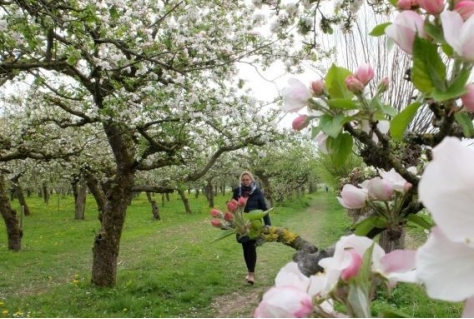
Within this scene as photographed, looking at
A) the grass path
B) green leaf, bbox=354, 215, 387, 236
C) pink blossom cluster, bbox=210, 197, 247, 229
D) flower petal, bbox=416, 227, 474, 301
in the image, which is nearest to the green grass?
the grass path

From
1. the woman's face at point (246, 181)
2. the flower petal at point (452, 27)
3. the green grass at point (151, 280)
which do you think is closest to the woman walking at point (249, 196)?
the woman's face at point (246, 181)

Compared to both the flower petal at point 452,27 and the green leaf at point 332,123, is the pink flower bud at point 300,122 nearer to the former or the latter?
the green leaf at point 332,123

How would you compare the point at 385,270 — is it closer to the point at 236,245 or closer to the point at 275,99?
the point at 275,99

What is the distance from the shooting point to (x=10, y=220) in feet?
36.7

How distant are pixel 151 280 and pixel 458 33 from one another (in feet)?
24.5

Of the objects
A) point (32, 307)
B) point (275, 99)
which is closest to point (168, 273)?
point (32, 307)

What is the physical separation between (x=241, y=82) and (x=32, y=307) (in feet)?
13.6

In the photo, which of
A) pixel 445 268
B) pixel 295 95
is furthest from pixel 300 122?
pixel 445 268

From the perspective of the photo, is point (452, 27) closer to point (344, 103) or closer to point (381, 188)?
point (344, 103)

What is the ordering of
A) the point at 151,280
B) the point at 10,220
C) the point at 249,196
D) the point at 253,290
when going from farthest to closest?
1. the point at 10,220
2. the point at 151,280
3. the point at 253,290
4. the point at 249,196

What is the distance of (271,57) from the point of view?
7031 mm

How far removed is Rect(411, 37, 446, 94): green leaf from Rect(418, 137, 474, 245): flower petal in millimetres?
256

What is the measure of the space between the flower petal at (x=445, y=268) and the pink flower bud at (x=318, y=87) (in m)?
0.48

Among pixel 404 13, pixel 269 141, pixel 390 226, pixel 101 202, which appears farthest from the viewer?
pixel 101 202
